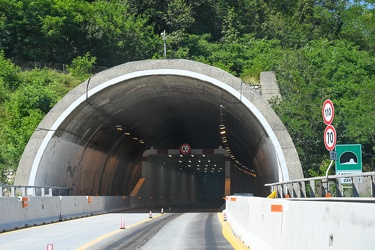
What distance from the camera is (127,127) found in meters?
53.1

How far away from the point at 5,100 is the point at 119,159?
12.1 m

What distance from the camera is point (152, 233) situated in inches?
984

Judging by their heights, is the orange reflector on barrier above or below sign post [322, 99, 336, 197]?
below

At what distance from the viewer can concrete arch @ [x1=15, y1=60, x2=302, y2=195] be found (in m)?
38.3

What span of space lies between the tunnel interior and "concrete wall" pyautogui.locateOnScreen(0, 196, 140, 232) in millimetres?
1830

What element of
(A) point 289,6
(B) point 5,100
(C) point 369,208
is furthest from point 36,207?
(A) point 289,6

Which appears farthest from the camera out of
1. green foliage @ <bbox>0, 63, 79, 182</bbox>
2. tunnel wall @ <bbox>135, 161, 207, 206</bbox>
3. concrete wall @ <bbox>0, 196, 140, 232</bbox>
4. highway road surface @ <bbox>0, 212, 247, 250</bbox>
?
tunnel wall @ <bbox>135, 161, 207, 206</bbox>

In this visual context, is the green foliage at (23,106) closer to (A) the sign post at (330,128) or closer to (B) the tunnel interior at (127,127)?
(B) the tunnel interior at (127,127)

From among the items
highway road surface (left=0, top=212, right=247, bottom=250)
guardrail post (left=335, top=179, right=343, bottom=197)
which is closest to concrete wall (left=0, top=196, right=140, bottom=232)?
highway road surface (left=0, top=212, right=247, bottom=250)

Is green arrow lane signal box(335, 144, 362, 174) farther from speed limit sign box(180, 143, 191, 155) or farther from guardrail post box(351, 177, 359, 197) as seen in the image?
speed limit sign box(180, 143, 191, 155)

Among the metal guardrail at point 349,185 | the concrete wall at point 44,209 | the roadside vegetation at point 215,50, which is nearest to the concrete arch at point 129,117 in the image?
the concrete wall at point 44,209

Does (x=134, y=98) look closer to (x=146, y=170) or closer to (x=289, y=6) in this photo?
(x=146, y=170)

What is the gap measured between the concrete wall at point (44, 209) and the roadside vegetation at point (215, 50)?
386 inches

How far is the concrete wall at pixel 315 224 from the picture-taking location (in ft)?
23.5
